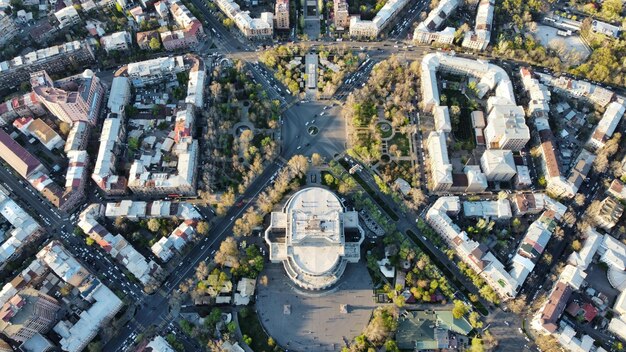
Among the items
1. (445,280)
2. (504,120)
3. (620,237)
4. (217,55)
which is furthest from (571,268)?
(217,55)

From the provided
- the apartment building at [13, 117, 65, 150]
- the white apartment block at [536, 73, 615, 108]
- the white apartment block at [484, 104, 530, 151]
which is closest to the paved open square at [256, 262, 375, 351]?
the white apartment block at [484, 104, 530, 151]

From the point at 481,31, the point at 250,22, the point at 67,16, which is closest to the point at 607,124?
the point at 481,31

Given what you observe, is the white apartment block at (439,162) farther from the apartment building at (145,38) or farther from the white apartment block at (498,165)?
the apartment building at (145,38)

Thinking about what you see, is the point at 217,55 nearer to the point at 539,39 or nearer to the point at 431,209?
the point at 431,209

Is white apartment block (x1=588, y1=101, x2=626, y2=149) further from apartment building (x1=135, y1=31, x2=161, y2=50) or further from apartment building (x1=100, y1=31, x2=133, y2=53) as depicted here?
apartment building (x1=100, y1=31, x2=133, y2=53)

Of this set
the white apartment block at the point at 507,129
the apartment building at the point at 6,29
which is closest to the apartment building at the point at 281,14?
the white apartment block at the point at 507,129

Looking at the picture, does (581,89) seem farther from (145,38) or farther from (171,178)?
(145,38)
